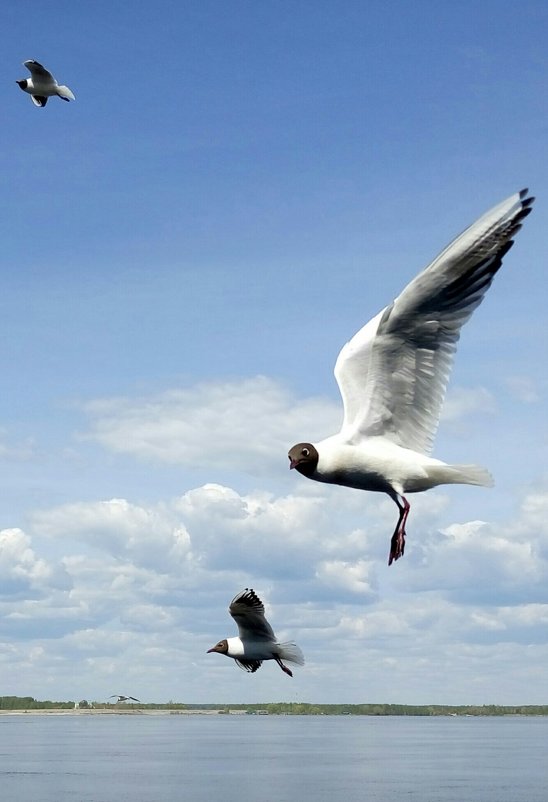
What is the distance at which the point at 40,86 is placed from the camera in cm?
2597

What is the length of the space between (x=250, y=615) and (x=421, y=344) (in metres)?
13.0

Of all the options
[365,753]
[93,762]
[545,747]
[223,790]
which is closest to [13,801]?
[223,790]

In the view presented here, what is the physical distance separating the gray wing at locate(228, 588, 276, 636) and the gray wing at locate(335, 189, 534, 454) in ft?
38.9

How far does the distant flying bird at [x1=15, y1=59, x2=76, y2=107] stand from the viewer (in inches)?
1011

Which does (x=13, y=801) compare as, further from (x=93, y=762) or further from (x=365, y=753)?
(x=365, y=753)

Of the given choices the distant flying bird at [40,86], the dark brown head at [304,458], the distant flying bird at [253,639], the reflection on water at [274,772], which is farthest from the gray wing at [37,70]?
the reflection on water at [274,772]

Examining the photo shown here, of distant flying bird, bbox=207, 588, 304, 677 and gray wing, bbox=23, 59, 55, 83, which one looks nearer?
distant flying bird, bbox=207, 588, 304, 677

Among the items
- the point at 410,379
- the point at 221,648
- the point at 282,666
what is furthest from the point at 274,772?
the point at 410,379

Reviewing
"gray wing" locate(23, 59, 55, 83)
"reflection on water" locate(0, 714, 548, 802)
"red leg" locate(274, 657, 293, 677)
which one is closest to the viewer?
"red leg" locate(274, 657, 293, 677)

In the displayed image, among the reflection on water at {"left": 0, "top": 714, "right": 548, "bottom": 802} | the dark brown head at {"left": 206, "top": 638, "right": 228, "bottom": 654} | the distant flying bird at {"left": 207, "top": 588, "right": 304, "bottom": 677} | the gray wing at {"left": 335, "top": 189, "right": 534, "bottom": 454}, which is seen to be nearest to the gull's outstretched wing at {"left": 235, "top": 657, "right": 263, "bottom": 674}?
the distant flying bird at {"left": 207, "top": 588, "right": 304, "bottom": 677}

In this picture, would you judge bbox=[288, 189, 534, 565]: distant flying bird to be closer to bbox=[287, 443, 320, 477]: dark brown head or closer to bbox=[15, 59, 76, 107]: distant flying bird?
bbox=[287, 443, 320, 477]: dark brown head

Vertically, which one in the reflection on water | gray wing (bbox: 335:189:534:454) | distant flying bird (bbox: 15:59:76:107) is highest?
distant flying bird (bbox: 15:59:76:107)

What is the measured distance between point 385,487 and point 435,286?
190cm

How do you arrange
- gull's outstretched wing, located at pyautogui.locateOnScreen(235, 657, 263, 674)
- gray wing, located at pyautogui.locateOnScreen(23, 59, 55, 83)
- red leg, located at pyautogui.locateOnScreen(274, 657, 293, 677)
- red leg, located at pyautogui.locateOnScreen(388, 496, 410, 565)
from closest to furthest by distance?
red leg, located at pyautogui.locateOnScreen(388, 496, 410, 565) < red leg, located at pyautogui.locateOnScreen(274, 657, 293, 677) < gull's outstretched wing, located at pyautogui.locateOnScreen(235, 657, 263, 674) < gray wing, located at pyautogui.locateOnScreen(23, 59, 55, 83)
